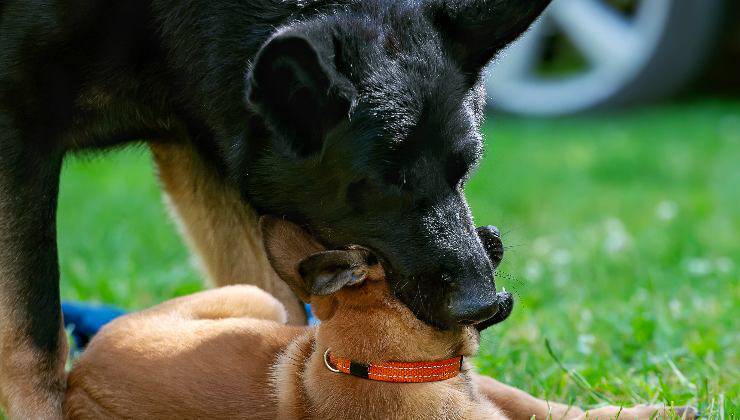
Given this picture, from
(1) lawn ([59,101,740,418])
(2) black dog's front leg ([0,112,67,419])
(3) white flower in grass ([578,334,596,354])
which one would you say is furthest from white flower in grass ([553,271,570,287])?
(2) black dog's front leg ([0,112,67,419])

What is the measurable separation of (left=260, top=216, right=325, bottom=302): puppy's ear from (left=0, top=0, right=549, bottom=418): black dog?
2.5 inches

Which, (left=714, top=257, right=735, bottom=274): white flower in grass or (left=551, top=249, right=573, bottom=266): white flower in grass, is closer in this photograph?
(left=714, top=257, right=735, bottom=274): white flower in grass

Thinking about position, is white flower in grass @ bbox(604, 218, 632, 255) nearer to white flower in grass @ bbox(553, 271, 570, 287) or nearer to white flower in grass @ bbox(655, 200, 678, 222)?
white flower in grass @ bbox(655, 200, 678, 222)

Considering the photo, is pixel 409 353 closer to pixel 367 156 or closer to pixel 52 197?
pixel 367 156

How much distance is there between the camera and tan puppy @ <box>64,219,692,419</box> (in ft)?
8.95

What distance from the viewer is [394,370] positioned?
274cm

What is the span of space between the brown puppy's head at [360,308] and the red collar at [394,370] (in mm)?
22

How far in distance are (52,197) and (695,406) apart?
6.28 ft

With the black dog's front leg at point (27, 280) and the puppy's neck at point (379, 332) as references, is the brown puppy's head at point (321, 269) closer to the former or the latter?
the puppy's neck at point (379, 332)

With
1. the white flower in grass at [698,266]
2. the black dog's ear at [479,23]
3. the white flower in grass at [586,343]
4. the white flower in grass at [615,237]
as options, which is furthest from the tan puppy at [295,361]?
the white flower in grass at [615,237]

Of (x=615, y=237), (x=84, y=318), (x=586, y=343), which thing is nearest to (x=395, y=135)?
(x=586, y=343)

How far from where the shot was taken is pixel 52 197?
3.21 meters

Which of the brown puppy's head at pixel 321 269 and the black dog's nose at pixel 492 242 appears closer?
the brown puppy's head at pixel 321 269

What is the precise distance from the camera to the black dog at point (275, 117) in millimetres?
2785
